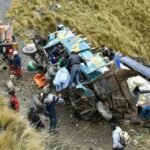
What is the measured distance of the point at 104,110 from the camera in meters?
16.4

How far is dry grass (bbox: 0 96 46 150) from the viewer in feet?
33.6

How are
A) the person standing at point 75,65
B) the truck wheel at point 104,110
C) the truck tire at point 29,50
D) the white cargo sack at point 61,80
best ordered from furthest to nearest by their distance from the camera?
the truck tire at point 29,50
the person standing at point 75,65
the white cargo sack at point 61,80
the truck wheel at point 104,110

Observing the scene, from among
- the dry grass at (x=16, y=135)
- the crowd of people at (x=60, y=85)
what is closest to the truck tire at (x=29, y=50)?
the crowd of people at (x=60, y=85)

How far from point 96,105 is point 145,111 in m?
1.90

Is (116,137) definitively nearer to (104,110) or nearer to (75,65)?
(104,110)

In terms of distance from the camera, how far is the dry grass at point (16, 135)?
33.6 feet

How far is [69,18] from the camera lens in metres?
28.0

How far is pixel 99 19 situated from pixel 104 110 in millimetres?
15672

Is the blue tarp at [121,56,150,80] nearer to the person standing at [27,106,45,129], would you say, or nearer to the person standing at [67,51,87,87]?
the person standing at [67,51,87,87]

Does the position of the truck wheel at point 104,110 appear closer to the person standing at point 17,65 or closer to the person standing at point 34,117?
the person standing at point 34,117

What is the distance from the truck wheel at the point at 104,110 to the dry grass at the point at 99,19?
30.5ft

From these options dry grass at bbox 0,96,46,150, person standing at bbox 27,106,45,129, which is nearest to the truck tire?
person standing at bbox 27,106,45,129

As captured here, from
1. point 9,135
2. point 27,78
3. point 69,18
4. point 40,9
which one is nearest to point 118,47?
point 69,18

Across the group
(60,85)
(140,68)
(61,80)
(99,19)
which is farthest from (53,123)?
(99,19)
